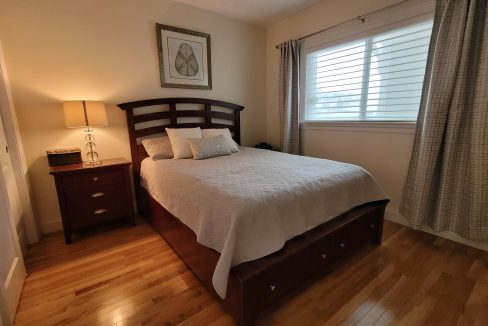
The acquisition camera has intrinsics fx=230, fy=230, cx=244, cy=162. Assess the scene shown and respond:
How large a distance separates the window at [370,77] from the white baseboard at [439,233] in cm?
103

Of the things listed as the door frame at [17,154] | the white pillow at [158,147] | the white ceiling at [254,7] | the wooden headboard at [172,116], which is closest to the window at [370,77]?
the white ceiling at [254,7]

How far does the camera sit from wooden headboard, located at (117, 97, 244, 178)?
2652 millimetres

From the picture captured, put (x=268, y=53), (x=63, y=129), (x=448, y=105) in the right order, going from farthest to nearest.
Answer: (x=268, y=53) → (x=63, y=129) → (x=448, y=105)

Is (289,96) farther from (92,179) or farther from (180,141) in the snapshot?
(92,179)

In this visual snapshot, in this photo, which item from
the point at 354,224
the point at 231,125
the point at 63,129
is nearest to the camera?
the point at 354,224

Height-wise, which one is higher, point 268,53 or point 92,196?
point 268,53

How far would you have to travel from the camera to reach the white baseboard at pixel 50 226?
2.34m

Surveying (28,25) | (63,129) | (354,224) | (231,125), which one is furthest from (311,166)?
(28,25)

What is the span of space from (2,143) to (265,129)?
3.16m

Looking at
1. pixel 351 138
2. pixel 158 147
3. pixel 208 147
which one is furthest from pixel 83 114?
pixel 351 138

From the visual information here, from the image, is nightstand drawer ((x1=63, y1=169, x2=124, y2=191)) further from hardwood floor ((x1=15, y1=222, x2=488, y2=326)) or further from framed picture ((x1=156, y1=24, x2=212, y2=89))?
framed picture ((x1=156, y1=24, x2=212, y2=89))

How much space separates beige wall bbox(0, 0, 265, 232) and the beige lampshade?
34 centimetres

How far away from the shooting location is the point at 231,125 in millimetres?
3467

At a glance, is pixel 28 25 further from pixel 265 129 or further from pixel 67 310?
pixel 265 129
